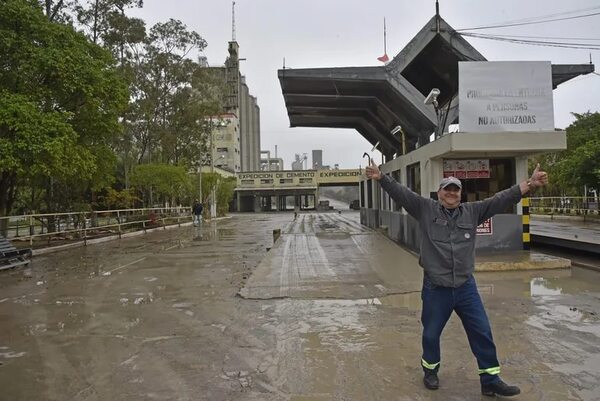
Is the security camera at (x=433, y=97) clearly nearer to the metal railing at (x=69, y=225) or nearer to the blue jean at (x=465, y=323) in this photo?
the blue jean at (x=465, y=323)

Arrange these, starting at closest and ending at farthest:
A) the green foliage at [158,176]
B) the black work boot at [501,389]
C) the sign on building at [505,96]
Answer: the black work boot at [501,389] < the sign on building at [505,96] < the green foliage at [158,176]

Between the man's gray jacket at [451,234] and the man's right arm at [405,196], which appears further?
the man's right arm at [405,196]

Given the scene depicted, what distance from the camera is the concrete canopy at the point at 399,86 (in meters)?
14.0

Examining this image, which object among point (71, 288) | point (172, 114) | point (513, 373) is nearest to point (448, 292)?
point (513, 373)

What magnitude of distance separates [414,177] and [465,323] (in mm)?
10667

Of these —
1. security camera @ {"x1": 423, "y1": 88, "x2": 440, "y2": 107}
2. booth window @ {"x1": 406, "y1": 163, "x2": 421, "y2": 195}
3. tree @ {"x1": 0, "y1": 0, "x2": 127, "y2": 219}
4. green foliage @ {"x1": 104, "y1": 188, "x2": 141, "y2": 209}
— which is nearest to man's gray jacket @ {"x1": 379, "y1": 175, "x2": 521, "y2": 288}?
security camera @ {"x1": 423, "y1": 88, "x2": 440, "y2": 107}

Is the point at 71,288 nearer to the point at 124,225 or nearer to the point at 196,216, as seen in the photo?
the point at 124,225

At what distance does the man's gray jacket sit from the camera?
13.2 ft

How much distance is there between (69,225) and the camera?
68.4 feet

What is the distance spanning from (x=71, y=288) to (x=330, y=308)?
532 centimetres

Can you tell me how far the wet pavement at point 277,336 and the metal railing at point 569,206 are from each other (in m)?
23.9

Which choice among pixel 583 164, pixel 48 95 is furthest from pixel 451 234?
pixel 583 164

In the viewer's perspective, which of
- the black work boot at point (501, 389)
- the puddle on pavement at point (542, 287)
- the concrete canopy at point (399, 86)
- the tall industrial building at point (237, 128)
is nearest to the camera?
the black work boot at point (501, 389)

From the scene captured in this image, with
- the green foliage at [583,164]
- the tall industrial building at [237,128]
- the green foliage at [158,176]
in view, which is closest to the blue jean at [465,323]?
the green foliage at [583,164]
